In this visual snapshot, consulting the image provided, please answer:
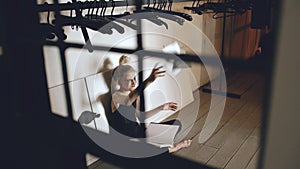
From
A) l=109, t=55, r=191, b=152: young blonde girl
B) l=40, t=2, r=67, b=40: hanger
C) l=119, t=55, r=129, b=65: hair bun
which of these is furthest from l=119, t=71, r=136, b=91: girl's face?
l=40, t=2, r=67, b=40: hanger

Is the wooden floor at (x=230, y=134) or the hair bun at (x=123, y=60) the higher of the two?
the hair bun at (x=123, y=60)

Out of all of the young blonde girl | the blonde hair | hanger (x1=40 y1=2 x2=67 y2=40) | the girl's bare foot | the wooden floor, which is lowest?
the wooden floor

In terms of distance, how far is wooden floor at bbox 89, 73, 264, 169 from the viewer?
6.31ft

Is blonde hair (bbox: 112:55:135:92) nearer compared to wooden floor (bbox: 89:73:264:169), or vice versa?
blonde hair (bbox: 112:55:135:92)

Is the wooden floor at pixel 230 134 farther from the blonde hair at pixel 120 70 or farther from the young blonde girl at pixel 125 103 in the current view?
the blonde hair at pixel 120 70

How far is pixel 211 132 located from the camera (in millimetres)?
2373

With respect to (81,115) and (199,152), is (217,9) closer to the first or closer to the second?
(199,152)

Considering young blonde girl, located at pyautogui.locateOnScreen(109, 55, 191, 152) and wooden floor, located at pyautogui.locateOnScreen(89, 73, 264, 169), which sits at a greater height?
young blonde girl, located at pyautogui.locateOnScreen(109, 55, 191, 152)

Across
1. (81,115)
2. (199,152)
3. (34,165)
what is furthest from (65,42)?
(199,152)

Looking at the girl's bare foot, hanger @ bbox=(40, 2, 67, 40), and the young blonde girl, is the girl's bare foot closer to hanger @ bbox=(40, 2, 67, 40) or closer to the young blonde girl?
the young blonde girl

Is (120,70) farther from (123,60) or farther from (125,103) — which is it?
(125,103)

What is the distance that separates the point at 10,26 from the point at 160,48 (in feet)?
4.43

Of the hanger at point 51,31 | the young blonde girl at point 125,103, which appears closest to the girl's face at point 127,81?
the young blonde girl at point 125,103

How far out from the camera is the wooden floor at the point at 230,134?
1.92 m
